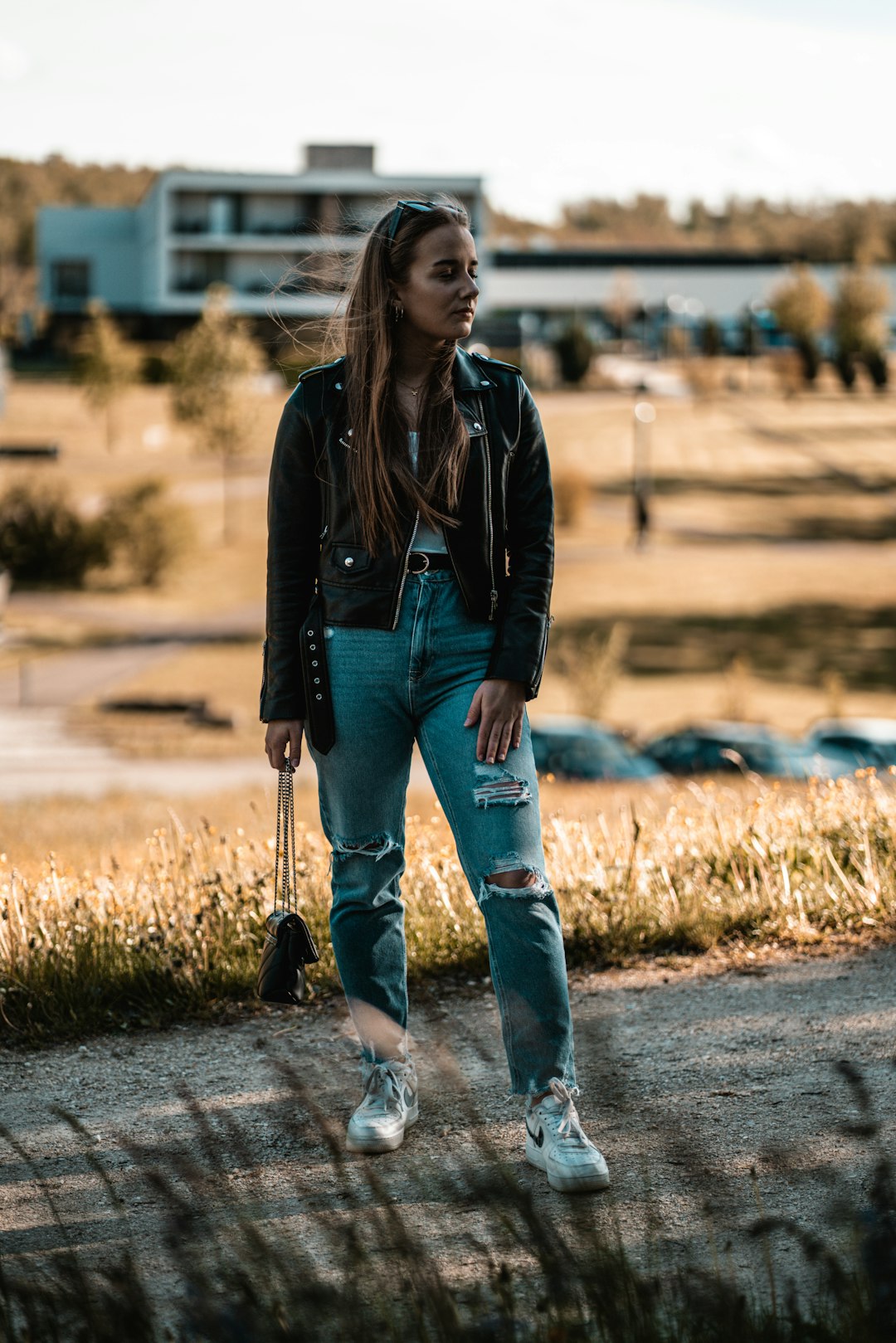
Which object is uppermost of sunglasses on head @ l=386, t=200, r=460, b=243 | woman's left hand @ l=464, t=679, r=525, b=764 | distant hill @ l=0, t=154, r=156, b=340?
distant hill @ l=0, t=154, r=156, b=340

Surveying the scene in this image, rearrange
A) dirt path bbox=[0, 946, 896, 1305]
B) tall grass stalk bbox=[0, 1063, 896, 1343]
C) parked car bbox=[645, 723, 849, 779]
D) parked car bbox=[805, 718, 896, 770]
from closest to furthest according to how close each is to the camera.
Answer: tall grass stalk bbox=[0, 1063, 896, 1343] < dirt path bbox=[0, 946, 896, 1305] < parked car bbox=[645, 723, 849, 779] < parked car bbox=[805, 718, 896, 770]

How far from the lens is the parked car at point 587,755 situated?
2061 centimetres

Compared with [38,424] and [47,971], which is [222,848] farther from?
[38,424]

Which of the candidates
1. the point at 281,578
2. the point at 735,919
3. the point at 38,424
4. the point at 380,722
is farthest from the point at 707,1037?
the point at 38,424

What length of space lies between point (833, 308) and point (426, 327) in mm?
104075

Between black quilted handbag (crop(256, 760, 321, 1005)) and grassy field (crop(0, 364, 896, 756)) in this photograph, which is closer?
black quilted handbag (crop(256, 760, 321, 1005))

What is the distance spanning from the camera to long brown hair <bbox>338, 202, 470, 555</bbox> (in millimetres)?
3158

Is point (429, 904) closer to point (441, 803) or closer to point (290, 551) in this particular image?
point (441, 803)

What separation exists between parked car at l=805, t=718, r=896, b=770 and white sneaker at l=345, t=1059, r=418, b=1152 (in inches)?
719

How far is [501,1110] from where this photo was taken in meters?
→ 3.41

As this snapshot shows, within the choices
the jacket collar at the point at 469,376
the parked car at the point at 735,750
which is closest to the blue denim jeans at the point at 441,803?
the jacket collar at the point at 469,376

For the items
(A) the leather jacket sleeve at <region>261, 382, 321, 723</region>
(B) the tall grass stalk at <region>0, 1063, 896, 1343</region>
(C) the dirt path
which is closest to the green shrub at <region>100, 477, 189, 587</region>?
(C) the dirt path

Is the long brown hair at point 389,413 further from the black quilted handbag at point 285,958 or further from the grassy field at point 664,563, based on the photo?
the grassy field at point 664,563

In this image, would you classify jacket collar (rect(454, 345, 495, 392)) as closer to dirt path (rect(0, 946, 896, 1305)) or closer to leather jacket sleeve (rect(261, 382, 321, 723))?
leather jacket sleeve (rect(261, 382, 321, 723))
